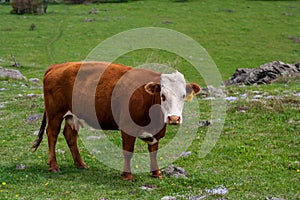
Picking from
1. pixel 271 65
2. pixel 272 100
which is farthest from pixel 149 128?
pixel 271 65

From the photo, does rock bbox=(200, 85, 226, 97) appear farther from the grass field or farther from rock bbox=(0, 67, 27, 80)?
rock bbox=(0, 67, 27, 80)

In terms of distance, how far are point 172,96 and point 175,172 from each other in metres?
2.19

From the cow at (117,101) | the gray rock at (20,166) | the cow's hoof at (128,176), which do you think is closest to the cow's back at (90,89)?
the cow at (117,101)

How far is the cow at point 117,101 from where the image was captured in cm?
994

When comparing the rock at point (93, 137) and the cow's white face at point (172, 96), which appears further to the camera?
the rock at point (93, 137)

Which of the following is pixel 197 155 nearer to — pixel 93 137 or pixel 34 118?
pixel 93 137

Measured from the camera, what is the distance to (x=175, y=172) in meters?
10.9

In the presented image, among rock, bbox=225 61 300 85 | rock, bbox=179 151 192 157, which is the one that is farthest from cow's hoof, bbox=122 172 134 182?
rock, bbox=225 61 300 85

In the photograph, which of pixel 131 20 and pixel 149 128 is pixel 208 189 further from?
pixel 131 20

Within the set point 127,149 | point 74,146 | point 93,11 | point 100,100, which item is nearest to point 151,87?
point 100,100

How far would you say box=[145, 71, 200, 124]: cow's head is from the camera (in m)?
9.66

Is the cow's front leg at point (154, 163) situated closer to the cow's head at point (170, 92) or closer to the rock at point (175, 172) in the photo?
the rock at point (175, 172)

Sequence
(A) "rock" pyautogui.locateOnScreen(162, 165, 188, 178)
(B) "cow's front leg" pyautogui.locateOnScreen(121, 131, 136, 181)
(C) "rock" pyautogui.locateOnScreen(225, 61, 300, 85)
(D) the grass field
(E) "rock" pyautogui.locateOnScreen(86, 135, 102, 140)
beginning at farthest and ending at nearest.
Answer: (C) "rock" pyautogui.locateOnScreen(225, 61, 300, 85), (E) "rock" pyautogui.locateOnScreen(86, 135, 102, 140), (A) "rock" pyautogui.locateOnScreen(162, 165, 188, 178), (B) "cow's front leg" pyautogui.locateOnScreen(121, 131, 136, 181), (D) the grass field

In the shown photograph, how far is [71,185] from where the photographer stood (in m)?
9.99
